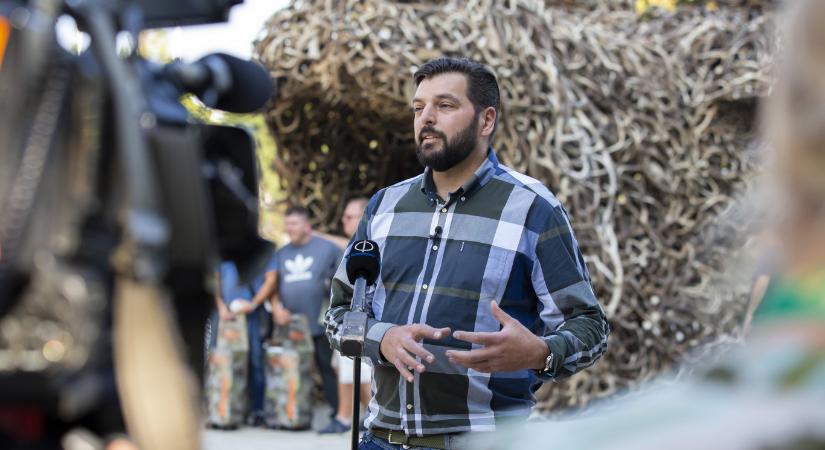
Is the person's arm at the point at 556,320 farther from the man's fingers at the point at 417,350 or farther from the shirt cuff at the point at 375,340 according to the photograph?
the shirt cuff at the point at 375,340

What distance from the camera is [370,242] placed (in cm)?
348

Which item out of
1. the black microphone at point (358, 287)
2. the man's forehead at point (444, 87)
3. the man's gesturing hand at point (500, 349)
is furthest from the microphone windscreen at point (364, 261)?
the man's forehead at point (444, 87)

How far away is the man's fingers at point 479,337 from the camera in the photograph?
3.09m

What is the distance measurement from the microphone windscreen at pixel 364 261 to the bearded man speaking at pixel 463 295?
0.07 m

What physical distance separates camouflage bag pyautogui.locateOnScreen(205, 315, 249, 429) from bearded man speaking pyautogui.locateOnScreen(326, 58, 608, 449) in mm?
5834

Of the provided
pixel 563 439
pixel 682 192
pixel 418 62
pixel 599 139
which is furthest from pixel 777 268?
pixel 682 192

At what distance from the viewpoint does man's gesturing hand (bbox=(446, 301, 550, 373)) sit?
10.2ft

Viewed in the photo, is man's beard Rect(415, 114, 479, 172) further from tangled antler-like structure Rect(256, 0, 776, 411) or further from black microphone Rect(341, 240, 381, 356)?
tangled antler-like structure Rect(256, 0, 776, 411)

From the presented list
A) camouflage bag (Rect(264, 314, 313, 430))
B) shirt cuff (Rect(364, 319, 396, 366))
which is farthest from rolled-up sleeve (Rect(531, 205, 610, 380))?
camouflage bag (Rect(264, 314, 313, 430))

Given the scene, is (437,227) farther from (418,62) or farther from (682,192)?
(682,192)

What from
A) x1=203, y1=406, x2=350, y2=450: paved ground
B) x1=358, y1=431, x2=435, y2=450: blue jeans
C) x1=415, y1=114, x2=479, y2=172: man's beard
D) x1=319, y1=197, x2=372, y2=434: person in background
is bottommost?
x1=203, y1=406, x2=350, y2=450: paved ground

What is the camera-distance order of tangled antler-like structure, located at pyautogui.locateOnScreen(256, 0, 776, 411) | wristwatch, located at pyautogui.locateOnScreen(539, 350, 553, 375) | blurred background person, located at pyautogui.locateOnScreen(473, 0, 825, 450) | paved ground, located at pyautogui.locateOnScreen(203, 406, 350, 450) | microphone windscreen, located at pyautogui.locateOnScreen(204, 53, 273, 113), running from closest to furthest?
blurred background person, located at pyautogui.locateOnScreen(473, 0, 825, 450), microphone windscreen, located at pyautogui.locateOnScreen(204, 53, 273, 113), wristwatch, located at pyautogui.locateOnScreen(539, 350, 553, 375), paved ground, located at pyautogui.locateOnScreen(203, 406, 350, 450), tangled antler-like structure, located at pyautogui.locateOnScreen(256, 0, 776, 411)

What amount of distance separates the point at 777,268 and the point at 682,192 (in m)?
9.81

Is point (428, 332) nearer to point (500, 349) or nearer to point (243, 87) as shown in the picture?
point (500, 349)
